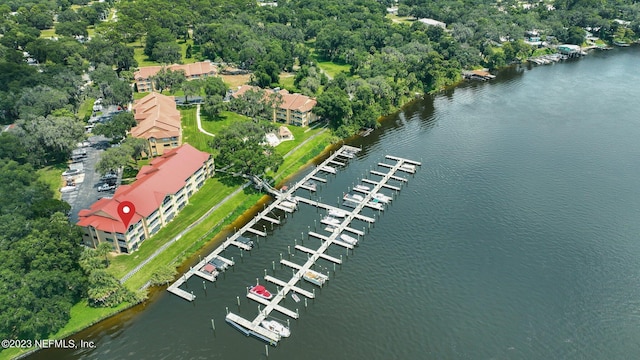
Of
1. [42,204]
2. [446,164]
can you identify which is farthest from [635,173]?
[42,204]

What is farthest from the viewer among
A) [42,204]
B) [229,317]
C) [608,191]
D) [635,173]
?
[635,173]

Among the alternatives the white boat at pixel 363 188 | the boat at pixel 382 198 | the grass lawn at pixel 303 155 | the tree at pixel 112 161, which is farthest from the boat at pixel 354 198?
the tree at pixel 112 161

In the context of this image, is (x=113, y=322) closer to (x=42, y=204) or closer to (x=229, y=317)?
(x=229, y=317)

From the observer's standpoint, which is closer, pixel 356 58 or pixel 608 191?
pixel 608 191

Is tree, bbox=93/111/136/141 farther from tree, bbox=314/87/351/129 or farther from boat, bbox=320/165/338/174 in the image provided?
boat, bbox=320/165/338/174

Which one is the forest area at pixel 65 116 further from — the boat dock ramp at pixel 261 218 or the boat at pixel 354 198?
the boat at pixel 354 198

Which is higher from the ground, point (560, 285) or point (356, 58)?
point (356, 58)

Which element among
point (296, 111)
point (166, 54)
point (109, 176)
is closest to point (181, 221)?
point (109, 176)

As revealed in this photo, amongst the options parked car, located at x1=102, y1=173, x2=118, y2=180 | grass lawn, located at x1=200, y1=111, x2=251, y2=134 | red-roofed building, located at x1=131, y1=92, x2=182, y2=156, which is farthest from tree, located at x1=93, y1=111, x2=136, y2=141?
grass lawn, located at x1=200, y1=111, x2=251, y2=134
